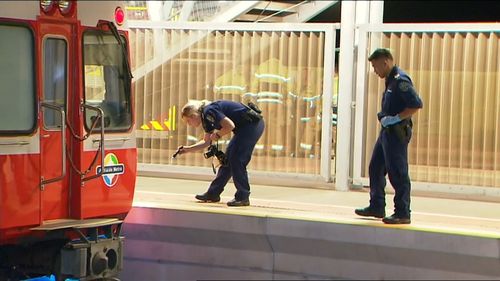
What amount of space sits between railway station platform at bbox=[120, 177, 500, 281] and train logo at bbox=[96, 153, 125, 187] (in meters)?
1.00

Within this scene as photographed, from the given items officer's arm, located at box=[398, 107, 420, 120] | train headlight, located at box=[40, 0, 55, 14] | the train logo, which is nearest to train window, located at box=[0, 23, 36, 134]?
train headlight, located at box=[40, 0, 55, 14]

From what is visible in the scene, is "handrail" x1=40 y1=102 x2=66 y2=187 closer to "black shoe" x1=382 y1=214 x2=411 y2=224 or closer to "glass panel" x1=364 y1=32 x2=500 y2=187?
"black shoe" x1=382 y1=214 x2=411 y2=224

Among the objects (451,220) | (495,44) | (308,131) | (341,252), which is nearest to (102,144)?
(341,252)

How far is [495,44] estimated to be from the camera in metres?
8.72

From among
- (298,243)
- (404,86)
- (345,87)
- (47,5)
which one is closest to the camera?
(47,5)

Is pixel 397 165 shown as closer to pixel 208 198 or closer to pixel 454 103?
pixel 208 198

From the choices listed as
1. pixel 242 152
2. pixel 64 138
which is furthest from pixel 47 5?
pixel 242 152

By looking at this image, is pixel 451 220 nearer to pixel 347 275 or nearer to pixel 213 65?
pixel 347 275

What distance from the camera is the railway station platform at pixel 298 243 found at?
635cm

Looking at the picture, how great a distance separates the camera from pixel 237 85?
986 cm

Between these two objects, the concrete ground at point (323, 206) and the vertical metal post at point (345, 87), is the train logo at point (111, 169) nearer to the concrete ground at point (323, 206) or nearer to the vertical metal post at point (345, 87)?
the concrete ground at point (323, 206)

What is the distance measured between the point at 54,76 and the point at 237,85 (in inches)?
165

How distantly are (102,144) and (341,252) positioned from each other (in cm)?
228

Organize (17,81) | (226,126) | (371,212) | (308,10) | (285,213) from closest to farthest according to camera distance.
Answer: (17,81), (371,212), (285,213), (226,126), (308,10)
